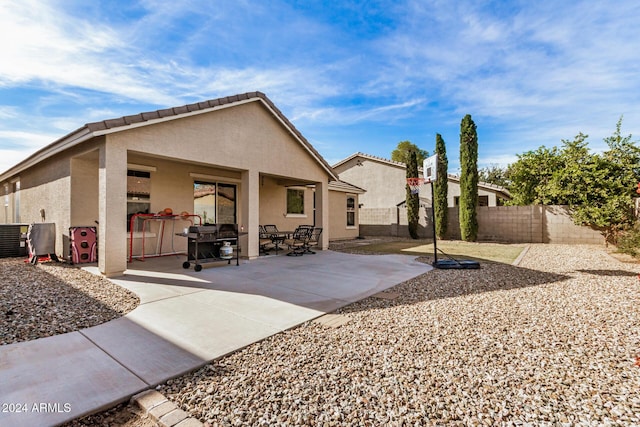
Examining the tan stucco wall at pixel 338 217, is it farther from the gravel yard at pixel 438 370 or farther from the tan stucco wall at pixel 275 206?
the gravel yard at pixel 438 370

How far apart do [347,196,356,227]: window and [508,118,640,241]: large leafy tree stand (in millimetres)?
9491

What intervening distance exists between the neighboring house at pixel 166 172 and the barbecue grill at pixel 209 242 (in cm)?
111

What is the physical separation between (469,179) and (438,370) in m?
15.1

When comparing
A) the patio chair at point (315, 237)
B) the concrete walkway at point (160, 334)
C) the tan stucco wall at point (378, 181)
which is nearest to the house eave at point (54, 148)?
the concrete walkway at point (160, 334)

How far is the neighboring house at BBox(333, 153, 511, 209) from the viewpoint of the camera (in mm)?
20875

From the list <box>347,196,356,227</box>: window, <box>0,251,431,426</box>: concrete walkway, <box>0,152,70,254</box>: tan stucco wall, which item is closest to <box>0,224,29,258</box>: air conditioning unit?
<box>0,152,70,254</box>: tan stucco wall

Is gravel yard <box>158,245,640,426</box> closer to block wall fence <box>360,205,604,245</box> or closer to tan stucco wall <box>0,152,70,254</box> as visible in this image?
tan stucco wall <box>0,152,70,254</box>

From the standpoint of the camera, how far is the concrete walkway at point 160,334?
2373 millimetres

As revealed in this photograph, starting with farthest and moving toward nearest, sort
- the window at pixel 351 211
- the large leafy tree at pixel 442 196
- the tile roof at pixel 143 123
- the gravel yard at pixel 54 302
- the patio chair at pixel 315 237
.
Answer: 1. the window at pixel 351 211
2. the large leafy tree at pixel 442 196
3. the patio chair at pixel 315 237
4. the tile roof at pixel 143 123
5. the gravel yard at pixel 54 302

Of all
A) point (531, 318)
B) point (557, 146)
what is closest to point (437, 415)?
point (531, 318)

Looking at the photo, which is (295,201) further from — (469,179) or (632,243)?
(632,243)

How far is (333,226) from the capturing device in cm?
1666

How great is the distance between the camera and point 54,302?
4.70 m

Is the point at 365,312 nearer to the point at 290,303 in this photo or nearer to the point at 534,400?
the point at 290,303
